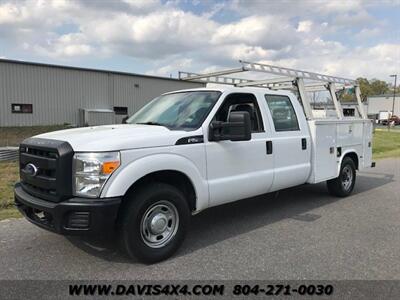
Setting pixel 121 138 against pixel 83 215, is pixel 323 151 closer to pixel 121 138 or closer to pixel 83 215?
pixel 121 138

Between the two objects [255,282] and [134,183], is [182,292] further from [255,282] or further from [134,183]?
[134,183]

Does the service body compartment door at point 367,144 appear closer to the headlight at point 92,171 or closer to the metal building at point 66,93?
the headlight at point 92,171

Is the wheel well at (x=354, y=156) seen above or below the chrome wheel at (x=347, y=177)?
above

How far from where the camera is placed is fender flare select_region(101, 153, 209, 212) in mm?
3918

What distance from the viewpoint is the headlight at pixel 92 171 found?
3.87 m

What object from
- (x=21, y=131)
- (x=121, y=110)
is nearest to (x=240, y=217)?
(x=21, y=131)

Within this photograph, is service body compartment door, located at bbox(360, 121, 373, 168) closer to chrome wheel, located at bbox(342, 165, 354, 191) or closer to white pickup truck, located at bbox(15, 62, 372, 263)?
chrome wheel, located at bbox(342, 165, 354, 191)

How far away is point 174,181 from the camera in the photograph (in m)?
4.68

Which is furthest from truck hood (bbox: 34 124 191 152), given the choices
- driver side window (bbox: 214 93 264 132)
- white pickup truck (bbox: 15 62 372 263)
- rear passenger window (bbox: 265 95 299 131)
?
rear passenger window (bbox: 265 95 299 131)

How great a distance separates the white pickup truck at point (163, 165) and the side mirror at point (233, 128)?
0.5 inches

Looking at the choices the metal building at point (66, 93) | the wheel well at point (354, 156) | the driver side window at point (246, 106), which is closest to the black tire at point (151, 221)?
the driver side window at point (246, 106)

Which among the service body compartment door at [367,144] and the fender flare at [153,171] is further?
the service body compartment door at [367,144]

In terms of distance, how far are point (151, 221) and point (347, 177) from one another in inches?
198

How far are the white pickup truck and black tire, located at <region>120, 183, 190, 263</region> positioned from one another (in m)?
0.01
